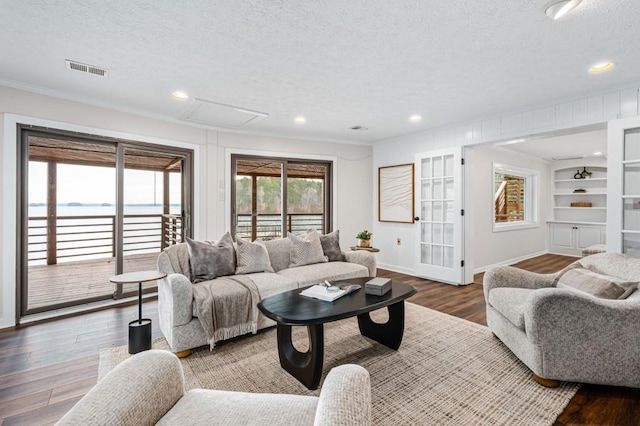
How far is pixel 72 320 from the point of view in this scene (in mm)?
3279

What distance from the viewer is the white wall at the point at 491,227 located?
5.33 metres

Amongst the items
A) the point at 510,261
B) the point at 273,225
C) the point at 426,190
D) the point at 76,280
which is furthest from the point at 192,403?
the point at 510,261

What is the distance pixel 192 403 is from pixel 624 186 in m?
4.12

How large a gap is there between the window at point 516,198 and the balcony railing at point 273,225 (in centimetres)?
366

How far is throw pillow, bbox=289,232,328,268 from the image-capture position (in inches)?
150

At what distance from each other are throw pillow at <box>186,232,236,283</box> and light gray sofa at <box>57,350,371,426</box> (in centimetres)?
187

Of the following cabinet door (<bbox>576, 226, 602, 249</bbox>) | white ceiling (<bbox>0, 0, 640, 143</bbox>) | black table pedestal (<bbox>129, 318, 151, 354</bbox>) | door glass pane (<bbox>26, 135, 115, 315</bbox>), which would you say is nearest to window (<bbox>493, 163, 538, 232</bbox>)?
cabinet door (<bbox>576, 226, 602, 249</bbox>)

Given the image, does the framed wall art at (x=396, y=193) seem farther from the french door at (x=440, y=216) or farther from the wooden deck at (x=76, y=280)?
the wooden deck at (x=76, y=280)

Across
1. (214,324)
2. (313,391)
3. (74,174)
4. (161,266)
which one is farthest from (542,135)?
(74,174)

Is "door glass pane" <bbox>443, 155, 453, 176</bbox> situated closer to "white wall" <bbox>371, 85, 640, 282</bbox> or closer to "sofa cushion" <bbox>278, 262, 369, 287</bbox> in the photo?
"white wall" <bbox>371, 85, 640, 282</bbox>

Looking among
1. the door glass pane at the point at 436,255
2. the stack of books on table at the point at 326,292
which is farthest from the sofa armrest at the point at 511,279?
the door glass pane at the point at 436,255

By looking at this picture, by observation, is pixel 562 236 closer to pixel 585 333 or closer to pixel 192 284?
pixel 585 333

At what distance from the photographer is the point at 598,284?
2.14 metres

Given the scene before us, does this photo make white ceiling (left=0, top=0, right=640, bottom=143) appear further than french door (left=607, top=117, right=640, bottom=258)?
No
